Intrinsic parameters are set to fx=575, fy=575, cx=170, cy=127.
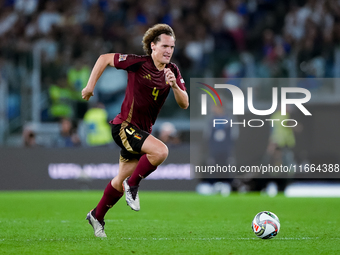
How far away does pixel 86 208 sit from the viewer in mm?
10000

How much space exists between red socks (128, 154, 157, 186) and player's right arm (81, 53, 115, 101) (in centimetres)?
88

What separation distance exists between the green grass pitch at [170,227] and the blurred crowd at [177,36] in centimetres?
323

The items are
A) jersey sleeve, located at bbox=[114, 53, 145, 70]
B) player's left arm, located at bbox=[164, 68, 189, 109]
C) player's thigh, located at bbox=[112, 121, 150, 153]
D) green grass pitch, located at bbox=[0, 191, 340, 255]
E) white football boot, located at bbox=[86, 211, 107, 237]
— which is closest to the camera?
green grass pitch, located at bbox=[0, 191, 340, 255]

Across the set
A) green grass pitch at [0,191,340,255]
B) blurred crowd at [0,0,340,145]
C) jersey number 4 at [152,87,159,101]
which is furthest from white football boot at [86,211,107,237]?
blurred crowd at [0,0,340,145]

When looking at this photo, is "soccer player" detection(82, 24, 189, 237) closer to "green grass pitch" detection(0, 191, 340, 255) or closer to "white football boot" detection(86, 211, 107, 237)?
"white football boot" detection(86, 211, 107, 237)

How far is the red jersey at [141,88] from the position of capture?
618 cm

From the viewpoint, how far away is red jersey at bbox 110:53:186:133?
618cm

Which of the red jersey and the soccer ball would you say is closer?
the soccer ball

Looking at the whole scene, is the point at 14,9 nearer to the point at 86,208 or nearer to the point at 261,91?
the point at 261,91

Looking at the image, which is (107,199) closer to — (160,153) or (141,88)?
(160,153)


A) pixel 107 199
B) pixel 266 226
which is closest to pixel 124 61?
pixel 107 199

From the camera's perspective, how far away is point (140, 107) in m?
6.18

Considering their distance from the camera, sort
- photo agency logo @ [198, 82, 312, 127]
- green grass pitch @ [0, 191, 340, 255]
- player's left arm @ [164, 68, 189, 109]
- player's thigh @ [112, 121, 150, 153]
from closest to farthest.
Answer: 1. green grass pitch @ [0, 191, 340, 255]
2. player's left arm @ [164, 68, 189, 109]
3. player's thigh @ [112, 121, 150, 153]
4. photo agency logo @ [198, 82, 312, 127]

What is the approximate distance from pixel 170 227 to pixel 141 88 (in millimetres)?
2104
